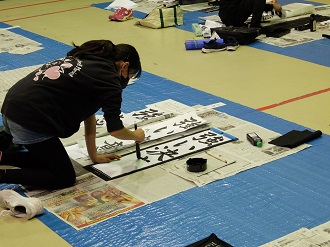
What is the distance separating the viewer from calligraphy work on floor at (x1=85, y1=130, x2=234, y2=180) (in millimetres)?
3553

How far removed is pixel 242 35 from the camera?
19.4ft

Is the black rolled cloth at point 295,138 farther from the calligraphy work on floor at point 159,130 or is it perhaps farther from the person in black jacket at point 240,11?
the person in black jacket at point 240,11

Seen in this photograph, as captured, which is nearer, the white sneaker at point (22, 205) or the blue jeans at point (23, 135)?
the white sneaker at point (22, 205)

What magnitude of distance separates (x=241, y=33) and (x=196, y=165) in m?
2.68

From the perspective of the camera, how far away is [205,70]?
5.29 meters

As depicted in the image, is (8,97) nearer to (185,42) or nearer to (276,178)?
(276,178)

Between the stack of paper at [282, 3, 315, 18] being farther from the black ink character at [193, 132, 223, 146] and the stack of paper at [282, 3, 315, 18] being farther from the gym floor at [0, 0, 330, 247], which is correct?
the black ink character at [193, 132, 223, 146]

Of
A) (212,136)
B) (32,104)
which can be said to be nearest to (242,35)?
(212,136)

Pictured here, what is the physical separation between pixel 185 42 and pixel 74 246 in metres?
3.35

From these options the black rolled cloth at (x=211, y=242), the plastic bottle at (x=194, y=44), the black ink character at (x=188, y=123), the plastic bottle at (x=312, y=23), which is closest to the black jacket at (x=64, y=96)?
the black rolled cloth at (x=211, y=242)

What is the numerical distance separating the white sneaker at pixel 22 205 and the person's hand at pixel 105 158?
1.71 feet

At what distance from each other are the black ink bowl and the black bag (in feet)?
8.59

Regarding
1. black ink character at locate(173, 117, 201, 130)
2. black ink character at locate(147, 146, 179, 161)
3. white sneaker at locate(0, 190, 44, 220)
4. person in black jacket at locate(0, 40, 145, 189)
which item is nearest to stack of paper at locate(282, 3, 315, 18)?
black ink character at locate(173, 117, 201, 130)

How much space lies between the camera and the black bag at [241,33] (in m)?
5.92
